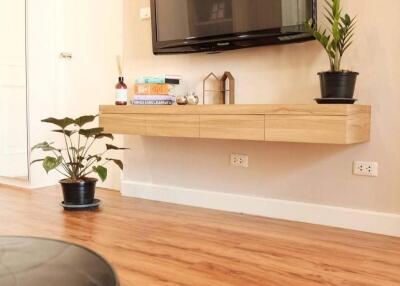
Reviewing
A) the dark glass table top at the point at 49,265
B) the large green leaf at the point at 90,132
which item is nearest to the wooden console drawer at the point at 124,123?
the large green leaf at the point at 90,132

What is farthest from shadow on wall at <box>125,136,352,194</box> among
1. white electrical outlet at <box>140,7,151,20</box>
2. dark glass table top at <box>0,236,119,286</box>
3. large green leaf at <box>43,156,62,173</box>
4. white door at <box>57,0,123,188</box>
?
dark glass table top at <box>0,236,119,286</box>

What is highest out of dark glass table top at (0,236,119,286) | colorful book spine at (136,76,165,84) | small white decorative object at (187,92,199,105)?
colorful book spine at (136,76,165,84)

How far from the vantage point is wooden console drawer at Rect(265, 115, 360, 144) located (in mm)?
2180

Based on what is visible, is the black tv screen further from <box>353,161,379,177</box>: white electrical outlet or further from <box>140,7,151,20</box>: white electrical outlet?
<box>353,161,379,177</box>: white electrical outlet

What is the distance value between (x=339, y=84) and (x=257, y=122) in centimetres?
48

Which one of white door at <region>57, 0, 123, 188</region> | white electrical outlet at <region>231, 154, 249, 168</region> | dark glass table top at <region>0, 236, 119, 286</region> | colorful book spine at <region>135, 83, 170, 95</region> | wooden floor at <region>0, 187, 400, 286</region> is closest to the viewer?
dark glass table top at <region>0, 236, 119, 286</region>

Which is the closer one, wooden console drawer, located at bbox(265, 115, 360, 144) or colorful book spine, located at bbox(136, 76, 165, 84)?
wooden console drawer, located at bbox(265, 115, 360, 144)

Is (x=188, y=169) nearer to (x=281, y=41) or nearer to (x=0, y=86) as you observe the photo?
(x=281, y=41)

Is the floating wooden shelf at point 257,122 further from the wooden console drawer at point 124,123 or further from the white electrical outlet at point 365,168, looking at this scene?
the white electrical outlet at point 365,168

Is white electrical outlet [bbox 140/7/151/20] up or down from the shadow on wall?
up

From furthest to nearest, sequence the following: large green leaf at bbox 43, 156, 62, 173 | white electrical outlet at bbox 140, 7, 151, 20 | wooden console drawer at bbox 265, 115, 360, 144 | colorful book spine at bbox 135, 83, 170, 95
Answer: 1. white electrical outlet at bbox 140, 7, 151, 20
2. colorful book spine at bbox 135, 83, 170, 95
3. large green leaf at bbox 43, 156, 62, 173
4. wooden console drawer at bbox 265, 115, 360, 144

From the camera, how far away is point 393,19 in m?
2.33

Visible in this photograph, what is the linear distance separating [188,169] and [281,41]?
1181mm

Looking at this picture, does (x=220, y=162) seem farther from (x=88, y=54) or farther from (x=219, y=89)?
(x=88, y=54)
